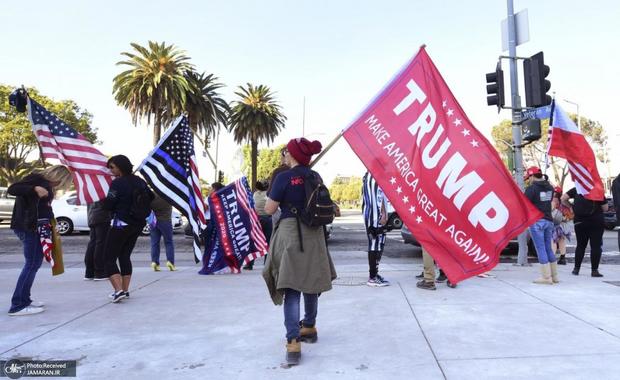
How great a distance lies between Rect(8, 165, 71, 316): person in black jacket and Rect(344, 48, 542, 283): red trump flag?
344cm

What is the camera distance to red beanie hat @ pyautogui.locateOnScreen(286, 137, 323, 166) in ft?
11.7

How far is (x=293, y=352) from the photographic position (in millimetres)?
3324

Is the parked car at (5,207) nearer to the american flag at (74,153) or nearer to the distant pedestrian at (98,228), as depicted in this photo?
the distant pedestrian at (98,228)

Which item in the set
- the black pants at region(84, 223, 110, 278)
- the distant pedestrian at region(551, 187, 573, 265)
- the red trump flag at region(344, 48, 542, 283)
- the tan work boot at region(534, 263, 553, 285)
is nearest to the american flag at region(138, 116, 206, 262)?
the black pants at region(84, 223, 110, 278)

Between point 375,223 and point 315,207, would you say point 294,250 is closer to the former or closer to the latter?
point 315,207

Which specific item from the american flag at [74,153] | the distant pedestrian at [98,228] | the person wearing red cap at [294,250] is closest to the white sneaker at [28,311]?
the american flag at [74,153]

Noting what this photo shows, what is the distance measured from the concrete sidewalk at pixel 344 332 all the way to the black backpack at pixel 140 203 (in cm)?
104

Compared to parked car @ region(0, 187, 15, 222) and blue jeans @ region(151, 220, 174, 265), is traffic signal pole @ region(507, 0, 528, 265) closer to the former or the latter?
blue jeans @ region(151, 220, 174, 265)

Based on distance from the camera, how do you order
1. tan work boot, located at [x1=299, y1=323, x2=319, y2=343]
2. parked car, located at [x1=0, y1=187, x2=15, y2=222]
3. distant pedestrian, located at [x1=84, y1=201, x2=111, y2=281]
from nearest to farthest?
tan work boot, located at [x1=299, y1=323, x2=319, y2=343] < distant pedestrian, located at [x1=84, y1=201, x2=111, y2=281] < parked car, located at [x1=0, y1=187, x2=15, y2=222]

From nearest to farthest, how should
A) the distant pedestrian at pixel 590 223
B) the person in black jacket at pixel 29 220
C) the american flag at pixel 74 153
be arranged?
the person in black jacket at pixel 29 220 → the american flag at pixel 74 153 → the distant pedestrian at pixel 590 223

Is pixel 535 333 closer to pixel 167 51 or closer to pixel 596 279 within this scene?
pixel 596 279

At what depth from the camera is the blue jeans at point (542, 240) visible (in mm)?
6371

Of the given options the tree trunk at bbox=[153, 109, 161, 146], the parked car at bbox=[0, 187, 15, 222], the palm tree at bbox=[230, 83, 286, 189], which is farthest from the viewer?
the palm tree at bbox=[230, 83, 286, 189]

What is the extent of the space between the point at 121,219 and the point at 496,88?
22.6ft
